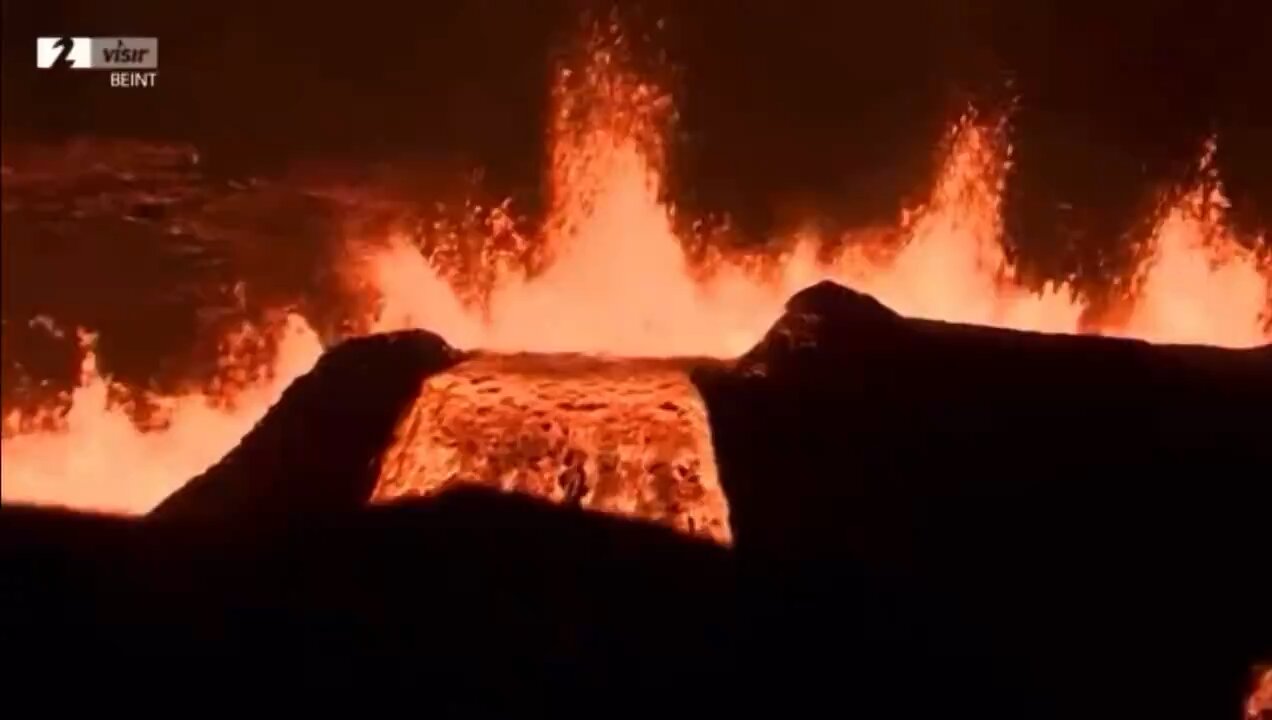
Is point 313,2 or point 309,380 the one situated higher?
point 313,2

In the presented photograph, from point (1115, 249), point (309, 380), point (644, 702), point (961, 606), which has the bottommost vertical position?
point (644, 702)

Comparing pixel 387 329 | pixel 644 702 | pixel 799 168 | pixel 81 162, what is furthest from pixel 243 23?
pixel 644 702

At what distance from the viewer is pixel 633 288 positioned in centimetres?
138

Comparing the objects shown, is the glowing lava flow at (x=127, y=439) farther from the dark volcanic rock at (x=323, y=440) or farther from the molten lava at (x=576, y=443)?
the molten lava at (x=576, y=443)

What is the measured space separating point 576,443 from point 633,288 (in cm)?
17

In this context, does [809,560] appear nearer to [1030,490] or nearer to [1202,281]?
[1030,490]

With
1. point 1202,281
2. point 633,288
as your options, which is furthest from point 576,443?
point 1202,281

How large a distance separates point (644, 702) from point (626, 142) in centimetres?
55

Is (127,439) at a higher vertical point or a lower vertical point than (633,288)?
lower

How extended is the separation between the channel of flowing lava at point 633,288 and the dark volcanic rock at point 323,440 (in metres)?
0.02

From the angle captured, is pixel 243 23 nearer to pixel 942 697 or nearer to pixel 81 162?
pixel 81 162

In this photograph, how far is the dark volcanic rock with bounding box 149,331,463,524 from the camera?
133 cm

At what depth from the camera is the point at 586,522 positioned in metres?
1.31

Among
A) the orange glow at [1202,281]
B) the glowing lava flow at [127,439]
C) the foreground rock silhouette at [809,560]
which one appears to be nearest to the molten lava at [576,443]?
the foreground rock silhouette at [809,560]
